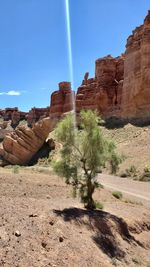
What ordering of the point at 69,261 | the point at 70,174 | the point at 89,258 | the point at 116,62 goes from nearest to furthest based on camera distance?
the point at 69,261 → the point at 89,258 → the point at 70,174 → the point at 116,62

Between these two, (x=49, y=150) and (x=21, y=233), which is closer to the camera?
(x=21, y=233)

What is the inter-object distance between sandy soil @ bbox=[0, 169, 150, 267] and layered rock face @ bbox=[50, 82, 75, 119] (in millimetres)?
47393

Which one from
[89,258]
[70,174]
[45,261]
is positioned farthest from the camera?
[70,174]

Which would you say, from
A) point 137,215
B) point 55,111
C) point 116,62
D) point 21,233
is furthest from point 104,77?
point 21,233

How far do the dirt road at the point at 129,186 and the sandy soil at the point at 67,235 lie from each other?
21.3ft

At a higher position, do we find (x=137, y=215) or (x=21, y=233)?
(x=21, y=233)

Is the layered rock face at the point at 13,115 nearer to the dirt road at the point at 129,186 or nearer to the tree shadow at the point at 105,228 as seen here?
the dirt road at the point at 129,186

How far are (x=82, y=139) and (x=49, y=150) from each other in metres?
31.0

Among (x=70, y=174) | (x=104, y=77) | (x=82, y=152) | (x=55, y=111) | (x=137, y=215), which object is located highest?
(x=104, y=77)

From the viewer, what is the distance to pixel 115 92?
5381cm

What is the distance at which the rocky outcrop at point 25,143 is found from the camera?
145ft

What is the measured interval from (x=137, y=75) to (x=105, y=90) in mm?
10093

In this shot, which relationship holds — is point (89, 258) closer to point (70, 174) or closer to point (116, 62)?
point (70, 174)

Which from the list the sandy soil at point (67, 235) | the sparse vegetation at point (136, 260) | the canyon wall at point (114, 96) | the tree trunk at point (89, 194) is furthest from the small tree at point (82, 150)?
the canyon wall at point (114, 96)
